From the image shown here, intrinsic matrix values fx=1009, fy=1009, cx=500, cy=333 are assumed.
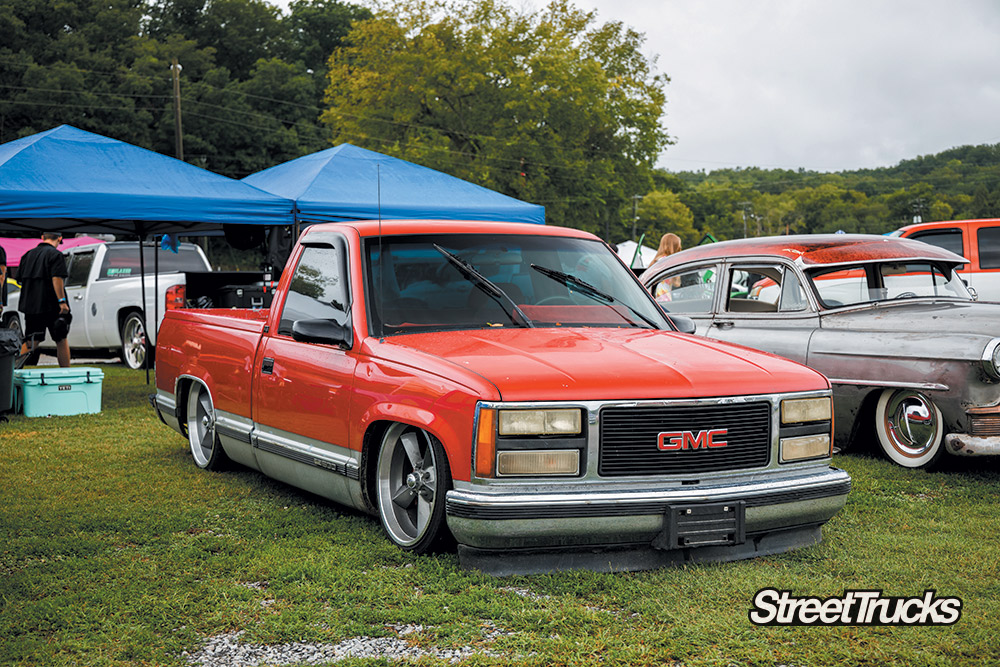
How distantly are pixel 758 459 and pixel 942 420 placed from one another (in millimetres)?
2784

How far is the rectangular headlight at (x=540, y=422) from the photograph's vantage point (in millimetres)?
4031

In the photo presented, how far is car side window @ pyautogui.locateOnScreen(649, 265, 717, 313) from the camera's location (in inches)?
337

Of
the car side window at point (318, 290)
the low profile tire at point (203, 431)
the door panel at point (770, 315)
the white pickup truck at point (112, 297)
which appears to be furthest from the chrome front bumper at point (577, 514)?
the white pickup truck at point (112, 297)

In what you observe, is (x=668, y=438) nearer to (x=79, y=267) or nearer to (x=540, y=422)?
(x=540, y=422)

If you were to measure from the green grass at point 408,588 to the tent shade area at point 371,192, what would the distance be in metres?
6.57

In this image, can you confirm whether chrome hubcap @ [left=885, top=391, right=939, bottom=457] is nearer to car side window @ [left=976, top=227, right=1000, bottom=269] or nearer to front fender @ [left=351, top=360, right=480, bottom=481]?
front fender @ [left=351, top=360, right=480, bottom=481]

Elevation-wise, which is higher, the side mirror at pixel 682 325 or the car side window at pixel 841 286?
the car side window at pixel 841 286

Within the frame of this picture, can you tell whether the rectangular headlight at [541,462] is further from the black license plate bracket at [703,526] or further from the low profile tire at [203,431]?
the low profile tire at [203,431]

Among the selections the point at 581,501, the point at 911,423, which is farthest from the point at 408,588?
the point at 911,423

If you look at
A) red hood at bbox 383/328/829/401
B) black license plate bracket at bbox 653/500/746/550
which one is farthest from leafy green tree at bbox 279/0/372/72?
black license plate bracket at bbox 653/500/746/550

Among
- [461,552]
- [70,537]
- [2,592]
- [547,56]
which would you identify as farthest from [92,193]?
[547,56]

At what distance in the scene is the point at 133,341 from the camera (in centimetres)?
1518

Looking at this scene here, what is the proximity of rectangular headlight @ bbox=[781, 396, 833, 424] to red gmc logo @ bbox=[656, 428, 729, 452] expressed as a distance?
37 cm

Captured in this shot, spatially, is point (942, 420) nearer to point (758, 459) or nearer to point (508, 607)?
point (758, 459)
